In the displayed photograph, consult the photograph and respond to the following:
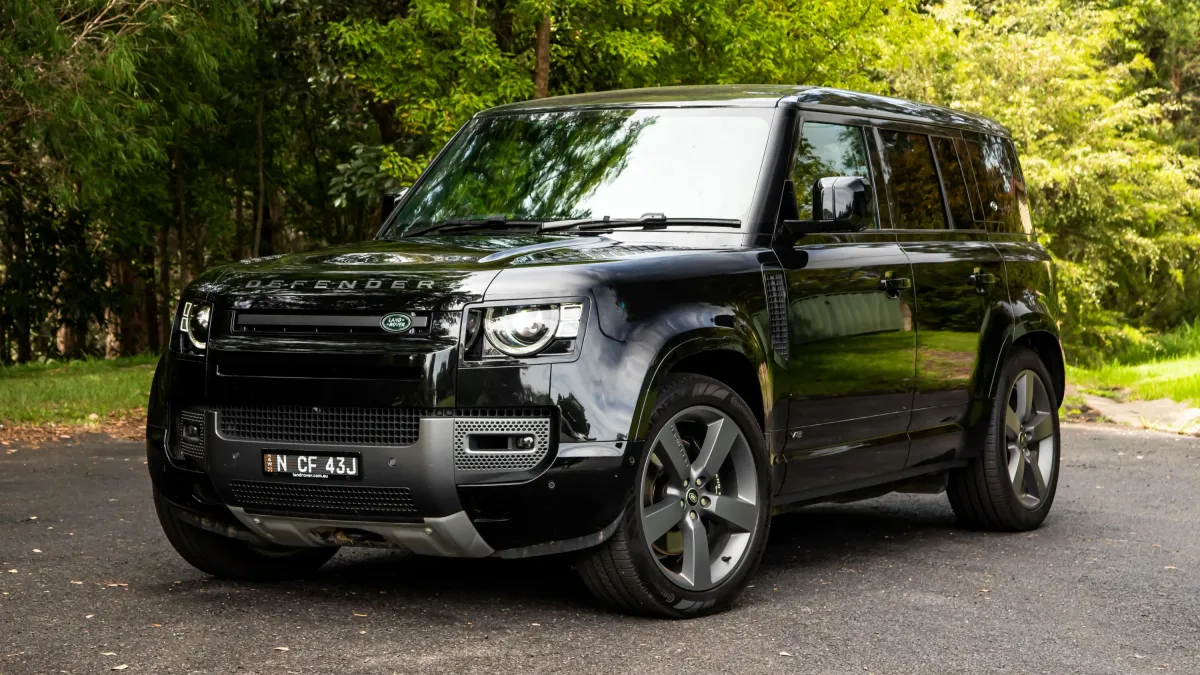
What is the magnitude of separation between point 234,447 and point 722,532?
1.84m

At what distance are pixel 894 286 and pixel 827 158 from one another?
0.64m

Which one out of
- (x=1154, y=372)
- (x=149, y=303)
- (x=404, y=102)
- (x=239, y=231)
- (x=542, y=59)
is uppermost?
(x=542, y=59)

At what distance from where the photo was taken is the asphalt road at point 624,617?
16.5 feet

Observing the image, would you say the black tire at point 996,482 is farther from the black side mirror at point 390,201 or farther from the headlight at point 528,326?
the headlight at point 528,326

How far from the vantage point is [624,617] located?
568 centimetres

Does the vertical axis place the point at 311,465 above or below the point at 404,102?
below

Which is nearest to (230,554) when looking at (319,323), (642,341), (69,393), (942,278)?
(319,323)

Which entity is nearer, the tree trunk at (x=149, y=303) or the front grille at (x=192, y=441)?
the front grille at (x=192, y=441)

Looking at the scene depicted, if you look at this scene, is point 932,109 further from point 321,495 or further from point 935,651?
point 321,495

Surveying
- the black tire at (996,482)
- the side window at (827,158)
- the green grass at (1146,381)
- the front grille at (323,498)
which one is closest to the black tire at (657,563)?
the front grille at (323,498)

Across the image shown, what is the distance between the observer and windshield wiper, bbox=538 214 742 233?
6.17 metres

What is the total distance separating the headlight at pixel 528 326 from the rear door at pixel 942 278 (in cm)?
233

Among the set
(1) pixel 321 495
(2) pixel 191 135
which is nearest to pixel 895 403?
(1) pixel 321 495

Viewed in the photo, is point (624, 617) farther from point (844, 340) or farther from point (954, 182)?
point (954, 182)
